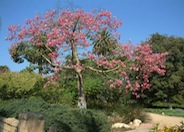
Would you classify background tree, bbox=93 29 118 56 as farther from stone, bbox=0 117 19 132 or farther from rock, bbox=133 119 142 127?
stone, bbox=0 117 19 132

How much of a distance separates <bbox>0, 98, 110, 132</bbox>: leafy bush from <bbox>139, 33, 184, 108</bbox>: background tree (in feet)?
81.9

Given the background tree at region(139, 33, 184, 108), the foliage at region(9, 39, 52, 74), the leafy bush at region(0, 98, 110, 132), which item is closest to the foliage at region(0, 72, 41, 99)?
the foliage at region(9, 39, 52, 74)

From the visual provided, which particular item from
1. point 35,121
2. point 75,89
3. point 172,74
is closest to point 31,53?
point 75,89

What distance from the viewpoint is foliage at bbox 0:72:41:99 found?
1502 centimetres

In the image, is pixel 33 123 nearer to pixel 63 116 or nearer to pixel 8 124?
pixel 8 124

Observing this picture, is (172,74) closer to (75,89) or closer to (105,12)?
(75,89)

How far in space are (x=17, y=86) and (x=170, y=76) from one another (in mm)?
21835

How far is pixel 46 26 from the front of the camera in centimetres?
1475

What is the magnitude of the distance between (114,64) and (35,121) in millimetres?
10947

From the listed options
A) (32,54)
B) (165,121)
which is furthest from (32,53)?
(165,121)

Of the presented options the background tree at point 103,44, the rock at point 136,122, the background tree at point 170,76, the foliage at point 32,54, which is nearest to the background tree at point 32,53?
the foliage at point 32,54

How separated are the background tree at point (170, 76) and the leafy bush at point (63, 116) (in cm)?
2497

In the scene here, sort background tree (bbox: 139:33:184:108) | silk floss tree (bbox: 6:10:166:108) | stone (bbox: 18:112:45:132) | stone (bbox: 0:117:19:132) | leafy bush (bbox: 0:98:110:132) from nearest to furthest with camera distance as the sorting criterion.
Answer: stone (bbox: 18:112:45:132) < stone (bbox: 0:117:19:132) < leafy bush (bbox: 0:98:110:132) < silk floss tree (bbox: 6:10:166:108) < background tree (bbox: 139:33:184:108)

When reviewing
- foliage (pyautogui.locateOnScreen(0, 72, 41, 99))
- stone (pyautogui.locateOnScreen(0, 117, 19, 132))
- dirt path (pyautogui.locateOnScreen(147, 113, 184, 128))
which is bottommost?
dirt path (pyautogui.locateOnScreen(147, 113, 184, 128))
